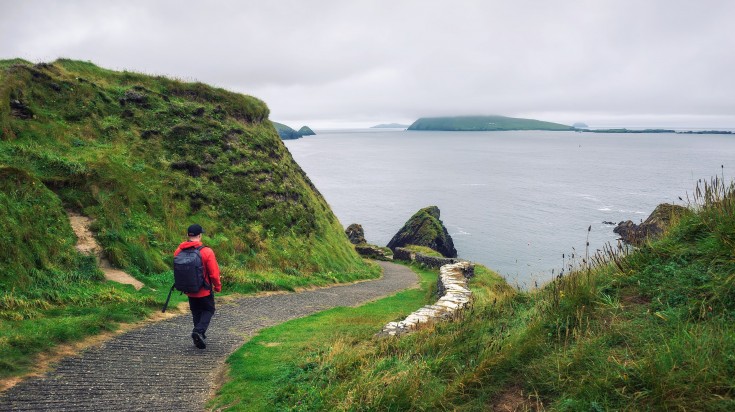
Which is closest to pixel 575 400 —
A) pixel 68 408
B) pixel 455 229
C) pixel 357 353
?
pixel 357 353

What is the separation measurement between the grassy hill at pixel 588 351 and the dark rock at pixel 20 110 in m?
19.1

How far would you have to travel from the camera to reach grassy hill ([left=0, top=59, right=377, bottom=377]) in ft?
34.8

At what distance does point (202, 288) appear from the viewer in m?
8.51

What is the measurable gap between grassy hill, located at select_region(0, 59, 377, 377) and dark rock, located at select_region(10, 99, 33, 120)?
65 mm

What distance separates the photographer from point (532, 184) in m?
112

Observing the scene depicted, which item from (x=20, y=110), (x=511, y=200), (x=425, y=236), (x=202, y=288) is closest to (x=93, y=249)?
(x=202, y=288)

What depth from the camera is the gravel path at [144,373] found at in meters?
6.20

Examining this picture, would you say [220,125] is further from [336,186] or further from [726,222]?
[336,186]

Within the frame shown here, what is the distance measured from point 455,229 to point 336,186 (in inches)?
1717

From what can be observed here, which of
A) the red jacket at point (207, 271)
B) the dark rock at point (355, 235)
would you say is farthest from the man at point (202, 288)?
the dark rock at point (355, 235)

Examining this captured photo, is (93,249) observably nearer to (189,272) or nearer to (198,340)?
(198,340)

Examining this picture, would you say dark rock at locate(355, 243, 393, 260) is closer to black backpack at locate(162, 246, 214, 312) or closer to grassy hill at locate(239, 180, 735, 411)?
black backpack at locate(162, 246, 214, 312)

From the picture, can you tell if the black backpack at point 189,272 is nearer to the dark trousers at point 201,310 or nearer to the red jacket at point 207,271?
the red jacket at point 207,271

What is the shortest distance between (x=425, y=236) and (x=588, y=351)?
4828cm
